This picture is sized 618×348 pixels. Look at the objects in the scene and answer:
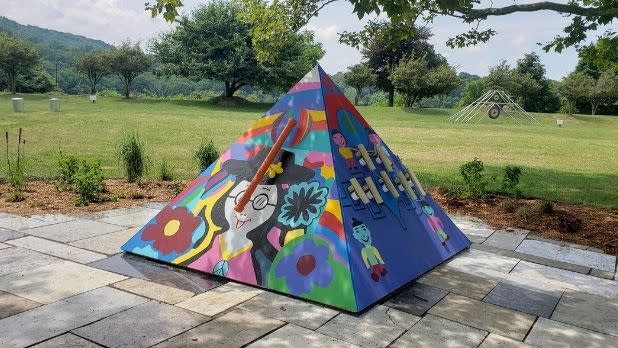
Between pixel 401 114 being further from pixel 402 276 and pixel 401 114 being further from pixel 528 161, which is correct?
pixel 402 276

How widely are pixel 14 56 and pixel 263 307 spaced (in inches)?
2281

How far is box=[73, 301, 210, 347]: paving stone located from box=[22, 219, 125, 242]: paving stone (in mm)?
2623

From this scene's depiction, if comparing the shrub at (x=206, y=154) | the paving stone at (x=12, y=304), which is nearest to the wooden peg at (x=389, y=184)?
the paving stone at (x=12, y=304)

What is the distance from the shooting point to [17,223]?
7059mm

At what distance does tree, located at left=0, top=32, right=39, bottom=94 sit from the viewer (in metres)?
52.0

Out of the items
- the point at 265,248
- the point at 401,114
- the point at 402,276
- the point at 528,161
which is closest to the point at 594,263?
the point at 402,276

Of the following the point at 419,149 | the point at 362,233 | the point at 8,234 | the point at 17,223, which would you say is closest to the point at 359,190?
the point at 362,233

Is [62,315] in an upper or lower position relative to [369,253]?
lower

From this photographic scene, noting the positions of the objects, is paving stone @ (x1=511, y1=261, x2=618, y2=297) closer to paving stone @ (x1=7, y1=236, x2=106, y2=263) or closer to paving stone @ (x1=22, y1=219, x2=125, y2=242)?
paving stone @ (x1=7, y1=236, x2=106, y2=263)

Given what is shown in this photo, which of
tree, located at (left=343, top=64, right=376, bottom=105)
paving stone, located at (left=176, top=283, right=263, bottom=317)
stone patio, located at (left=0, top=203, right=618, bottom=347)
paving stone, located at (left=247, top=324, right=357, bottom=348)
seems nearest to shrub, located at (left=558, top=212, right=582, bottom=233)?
stone patio, located at (left=0, top=203, right=618, bottom=347)

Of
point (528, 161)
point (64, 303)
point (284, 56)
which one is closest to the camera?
point (64, 303)

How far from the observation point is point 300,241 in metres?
4.92

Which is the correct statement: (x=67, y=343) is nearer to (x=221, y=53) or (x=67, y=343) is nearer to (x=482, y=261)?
(x=482, y=261)

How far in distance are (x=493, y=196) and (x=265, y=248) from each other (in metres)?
7.02
